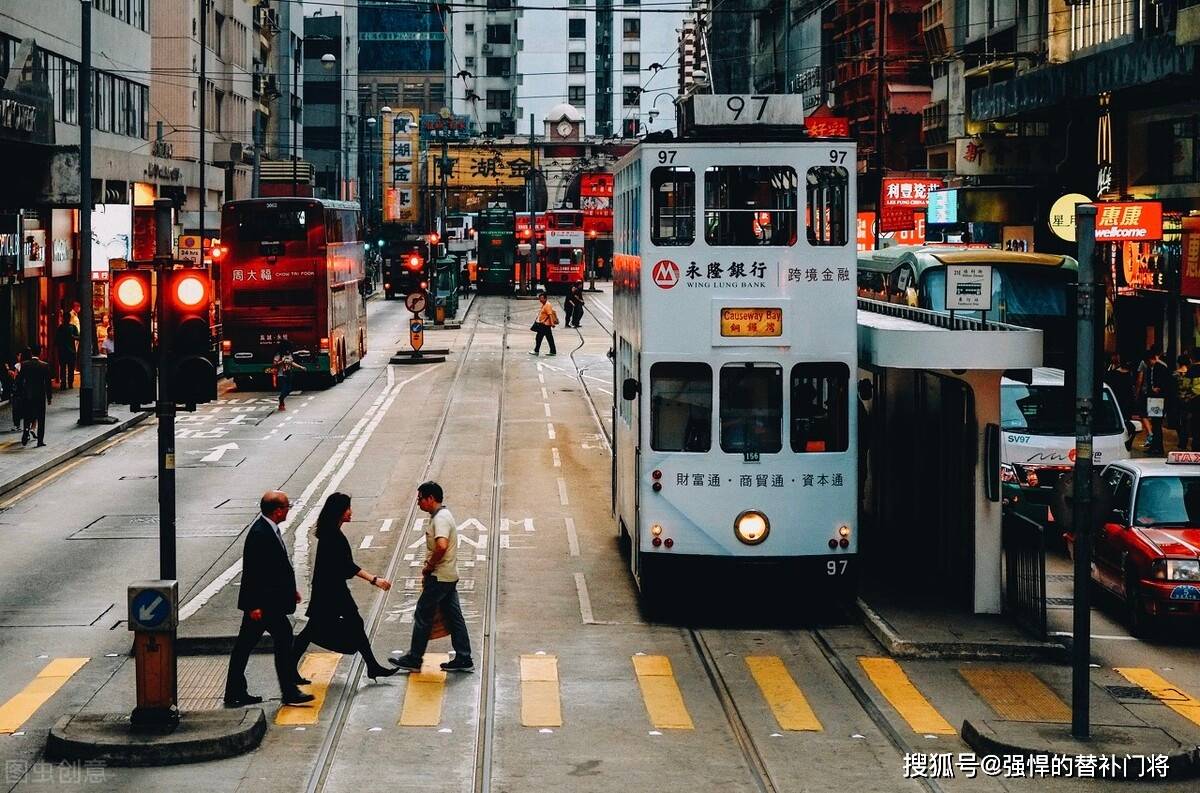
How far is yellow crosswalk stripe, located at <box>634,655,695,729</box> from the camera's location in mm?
14359

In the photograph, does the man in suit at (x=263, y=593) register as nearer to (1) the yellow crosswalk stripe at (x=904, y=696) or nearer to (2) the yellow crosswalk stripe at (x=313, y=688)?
(2) the yellow crosswalk stripe at (x=313, y=688)

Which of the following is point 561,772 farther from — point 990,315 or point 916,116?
point 916,116

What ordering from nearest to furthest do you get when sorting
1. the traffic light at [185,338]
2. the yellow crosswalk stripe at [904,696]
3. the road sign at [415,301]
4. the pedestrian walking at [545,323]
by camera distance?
the yellow crosswalk stripe at [904,696], the traffic light at [185,338], the road sign at [415,301], the pedestrian walking at [545,323]

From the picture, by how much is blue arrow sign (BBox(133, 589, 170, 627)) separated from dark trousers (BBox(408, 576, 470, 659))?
2.92m

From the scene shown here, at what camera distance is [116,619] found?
18719 mm

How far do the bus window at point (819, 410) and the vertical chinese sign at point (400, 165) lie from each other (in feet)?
380

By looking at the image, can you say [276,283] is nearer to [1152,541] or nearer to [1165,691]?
[1152,541]

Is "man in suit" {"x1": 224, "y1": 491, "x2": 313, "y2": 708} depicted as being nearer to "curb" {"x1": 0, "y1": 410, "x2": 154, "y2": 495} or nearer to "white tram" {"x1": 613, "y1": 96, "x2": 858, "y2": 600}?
"white tram" {"x1": 613, "y1": 96, "x2": 858, "y2": 600}

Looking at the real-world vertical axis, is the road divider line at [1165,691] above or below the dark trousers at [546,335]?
below

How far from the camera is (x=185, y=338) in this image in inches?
587

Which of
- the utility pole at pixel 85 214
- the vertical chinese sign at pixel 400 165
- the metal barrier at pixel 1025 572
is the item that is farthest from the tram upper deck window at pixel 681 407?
the vertical chinese sign at pixel 400 165

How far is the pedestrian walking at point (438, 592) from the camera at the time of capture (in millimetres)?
15711

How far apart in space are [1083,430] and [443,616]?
5853 mm

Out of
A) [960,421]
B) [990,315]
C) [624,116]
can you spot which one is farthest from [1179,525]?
[624,116]
